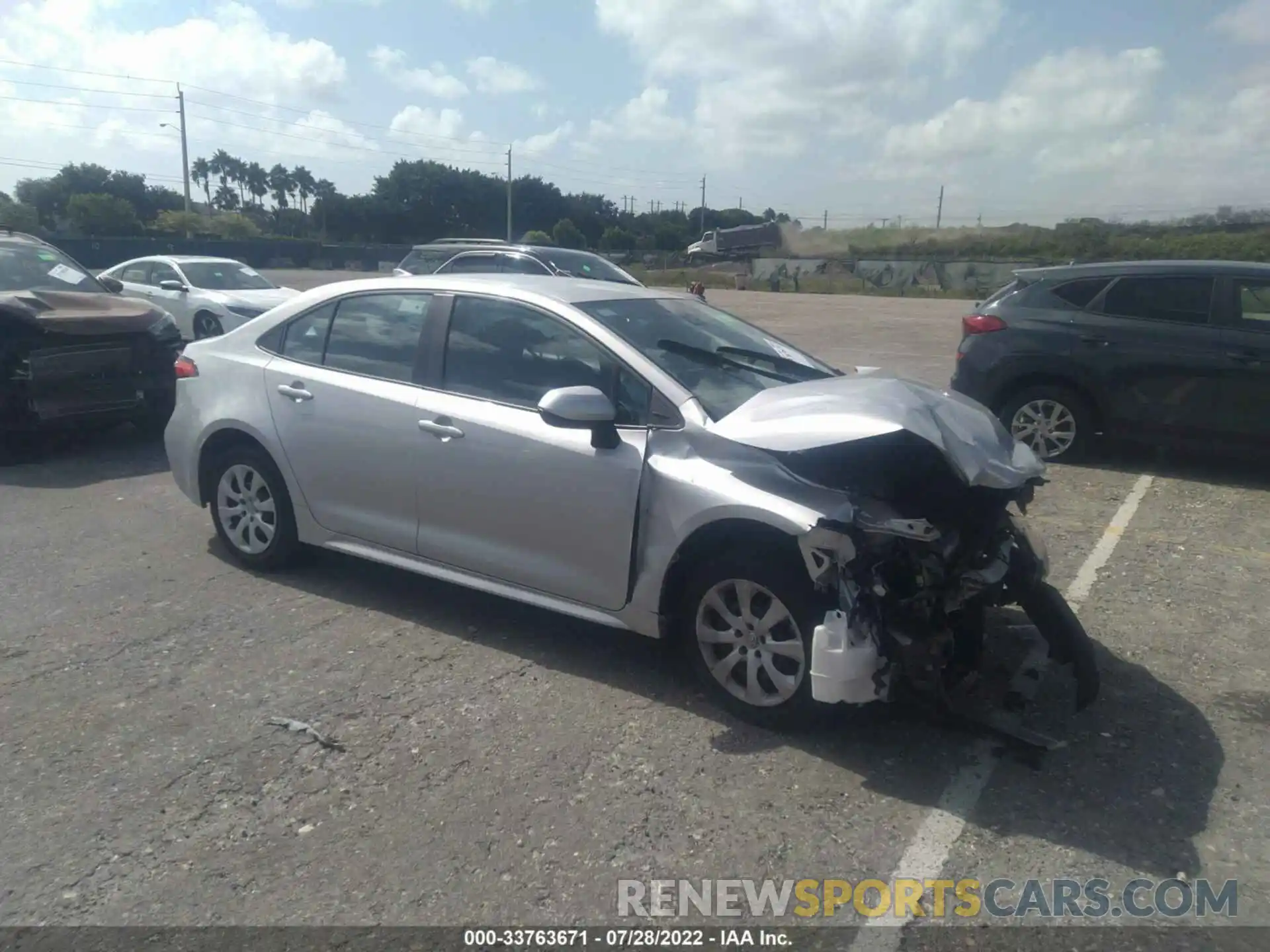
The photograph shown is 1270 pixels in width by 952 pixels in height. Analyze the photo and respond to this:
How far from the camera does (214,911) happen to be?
2.95 meters

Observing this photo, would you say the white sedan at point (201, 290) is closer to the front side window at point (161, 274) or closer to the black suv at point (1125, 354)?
the front side window at point (161, 274)

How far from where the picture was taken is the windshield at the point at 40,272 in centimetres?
870

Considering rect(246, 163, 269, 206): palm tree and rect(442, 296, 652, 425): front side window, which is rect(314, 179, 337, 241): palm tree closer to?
rect(246, 163, 269, 206): palm tree

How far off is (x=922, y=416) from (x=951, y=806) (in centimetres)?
138

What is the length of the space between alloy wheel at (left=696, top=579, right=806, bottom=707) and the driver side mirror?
0.81m

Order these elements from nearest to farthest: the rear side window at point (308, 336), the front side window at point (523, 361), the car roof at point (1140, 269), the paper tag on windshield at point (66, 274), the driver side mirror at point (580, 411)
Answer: the driver side mirror at point (580, 411) → the front side window at point (523, 361) → the rear side window at point (308, 336) → the car roof at point (1140, 269) → the paper tag on windshield at point (66, 274)

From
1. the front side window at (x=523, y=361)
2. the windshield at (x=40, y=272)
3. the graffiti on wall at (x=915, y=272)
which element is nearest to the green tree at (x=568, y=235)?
the graffiti on wall at (x=915, y=272)

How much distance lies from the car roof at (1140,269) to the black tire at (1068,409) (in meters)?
0.99

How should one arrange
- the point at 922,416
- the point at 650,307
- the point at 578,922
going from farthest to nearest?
1. the point at 650,307
2. the point at 922,416
3. the point at 578,922

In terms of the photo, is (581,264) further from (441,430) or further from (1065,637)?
(1065,637)

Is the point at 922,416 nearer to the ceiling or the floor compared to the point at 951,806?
nearer to the ceiling

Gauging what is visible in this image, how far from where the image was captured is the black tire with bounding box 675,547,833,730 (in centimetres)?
376

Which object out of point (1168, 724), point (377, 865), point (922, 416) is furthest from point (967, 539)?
point (377, 865)

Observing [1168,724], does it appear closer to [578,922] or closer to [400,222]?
[578,922]
